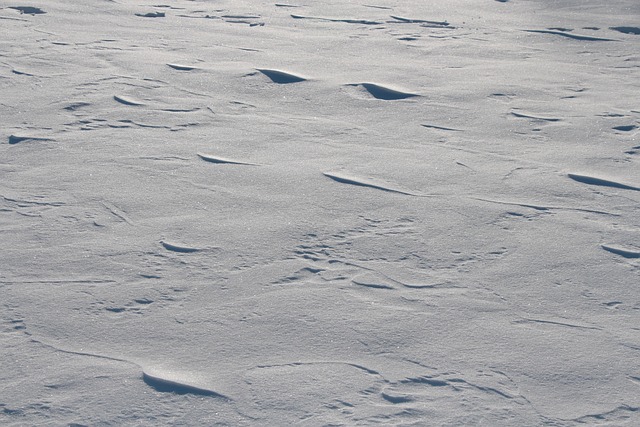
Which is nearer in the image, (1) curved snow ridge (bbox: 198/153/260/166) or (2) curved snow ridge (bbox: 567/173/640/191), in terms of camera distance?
(2) curved snow ridge (bbox: 567/173/640/191)

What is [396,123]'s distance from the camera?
113 inches

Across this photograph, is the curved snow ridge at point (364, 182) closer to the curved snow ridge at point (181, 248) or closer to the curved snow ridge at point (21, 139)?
the curved snow ridge at point (181, 248)

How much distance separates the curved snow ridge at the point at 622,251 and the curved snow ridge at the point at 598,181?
0.37m

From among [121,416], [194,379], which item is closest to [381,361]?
[194,379]

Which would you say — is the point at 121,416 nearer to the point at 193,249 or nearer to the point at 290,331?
the point at 290,331

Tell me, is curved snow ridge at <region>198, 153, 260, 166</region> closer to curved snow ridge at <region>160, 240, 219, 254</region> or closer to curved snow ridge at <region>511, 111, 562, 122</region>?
curved snow ridge at <region>160, 240, 219, 254</region>

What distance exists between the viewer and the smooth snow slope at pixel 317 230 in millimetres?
1580

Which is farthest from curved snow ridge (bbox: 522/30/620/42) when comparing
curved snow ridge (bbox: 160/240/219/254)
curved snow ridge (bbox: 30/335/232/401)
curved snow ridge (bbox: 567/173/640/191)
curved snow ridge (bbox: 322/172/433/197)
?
curved snow ridge (bbox: 30/335/232/401)

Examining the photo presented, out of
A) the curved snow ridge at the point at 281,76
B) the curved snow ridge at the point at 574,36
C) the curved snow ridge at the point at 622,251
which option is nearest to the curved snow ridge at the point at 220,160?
the curved snow ridge at the point at 281,76

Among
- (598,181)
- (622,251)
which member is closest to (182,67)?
(598,181)

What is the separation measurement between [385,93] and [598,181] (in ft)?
3.06

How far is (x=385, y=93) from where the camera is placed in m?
3.12

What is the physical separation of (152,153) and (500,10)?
236 cm

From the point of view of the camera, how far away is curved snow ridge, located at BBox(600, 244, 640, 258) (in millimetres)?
2062
